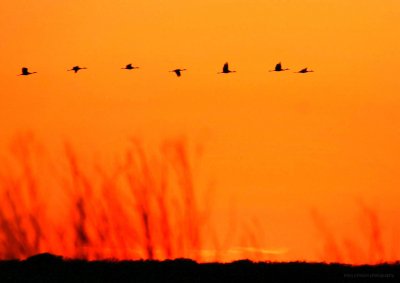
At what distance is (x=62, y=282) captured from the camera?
189 feet

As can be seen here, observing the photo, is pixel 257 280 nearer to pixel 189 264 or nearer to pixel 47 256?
pixel 189 264

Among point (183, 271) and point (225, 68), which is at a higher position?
point (225, 68)

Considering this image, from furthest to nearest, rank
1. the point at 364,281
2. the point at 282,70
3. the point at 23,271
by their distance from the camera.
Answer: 1. the point at 282,70
2. the point at 23,271
3. the point at 364,281

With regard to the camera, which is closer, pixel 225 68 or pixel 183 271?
pixel 183 271

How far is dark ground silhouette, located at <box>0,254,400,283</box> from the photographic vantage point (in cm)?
5675

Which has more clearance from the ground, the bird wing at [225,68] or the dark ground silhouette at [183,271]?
the bird wing at [225,68]

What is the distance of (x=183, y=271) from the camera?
58.1m

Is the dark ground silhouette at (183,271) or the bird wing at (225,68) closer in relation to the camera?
the dark ground silhouette at (183,271)

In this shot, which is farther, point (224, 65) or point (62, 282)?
point (224, 65)

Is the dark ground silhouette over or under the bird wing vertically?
under

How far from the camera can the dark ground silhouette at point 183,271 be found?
56.8 metres


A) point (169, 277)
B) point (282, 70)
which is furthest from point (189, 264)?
point (282, 70)

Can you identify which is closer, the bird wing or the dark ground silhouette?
the dark ground silhouette

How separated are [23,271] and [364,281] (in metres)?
12.8
